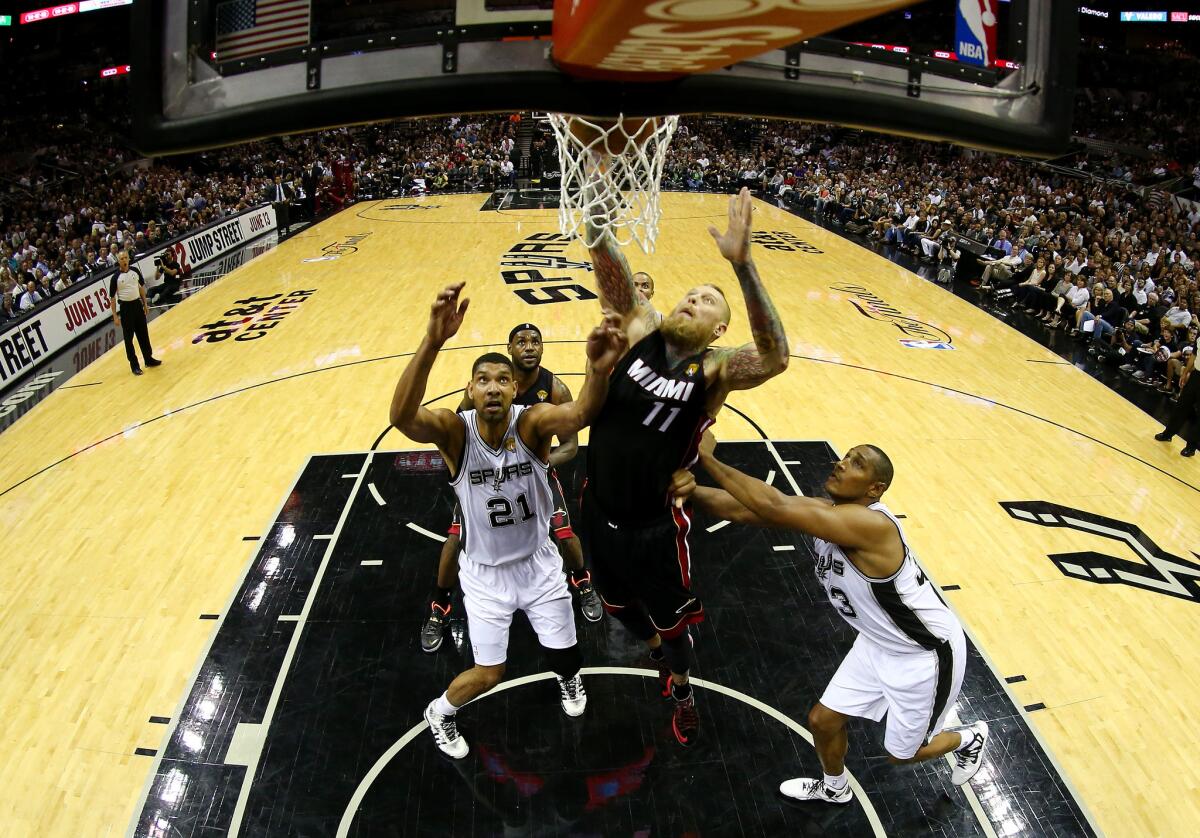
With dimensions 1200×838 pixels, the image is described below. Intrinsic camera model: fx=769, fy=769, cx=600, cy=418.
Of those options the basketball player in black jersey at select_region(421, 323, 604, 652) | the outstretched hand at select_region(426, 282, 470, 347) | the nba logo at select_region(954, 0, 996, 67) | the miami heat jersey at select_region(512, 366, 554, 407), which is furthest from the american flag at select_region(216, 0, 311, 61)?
the nba logo at select_region(954, 0, 996, 67)

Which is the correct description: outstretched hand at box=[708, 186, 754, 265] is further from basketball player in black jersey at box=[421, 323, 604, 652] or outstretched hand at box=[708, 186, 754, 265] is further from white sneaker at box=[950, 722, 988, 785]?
white sneaker at box=[950, 722, 988, 785]

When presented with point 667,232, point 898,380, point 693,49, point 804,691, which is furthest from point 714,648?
point 667,232

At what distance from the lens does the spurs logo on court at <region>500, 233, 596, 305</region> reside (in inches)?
476

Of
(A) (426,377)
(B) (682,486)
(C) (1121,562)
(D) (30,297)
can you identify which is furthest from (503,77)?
(D) (30,297)

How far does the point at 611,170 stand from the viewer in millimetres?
3715

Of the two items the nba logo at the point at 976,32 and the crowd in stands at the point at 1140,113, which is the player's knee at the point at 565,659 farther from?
the crowd in stands at the point at 1140,113

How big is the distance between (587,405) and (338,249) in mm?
14143

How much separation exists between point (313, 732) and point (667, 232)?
48.7 feet

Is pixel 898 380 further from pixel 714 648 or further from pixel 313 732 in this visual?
pixel 313 732

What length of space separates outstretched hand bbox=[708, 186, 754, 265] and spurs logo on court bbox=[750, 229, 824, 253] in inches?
534

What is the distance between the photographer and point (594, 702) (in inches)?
172

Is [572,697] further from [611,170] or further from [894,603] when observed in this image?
[611,170]

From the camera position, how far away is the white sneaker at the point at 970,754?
3799 mm

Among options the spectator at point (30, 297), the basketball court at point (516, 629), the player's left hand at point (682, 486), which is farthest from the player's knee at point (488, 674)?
the spectator at point (30, 297)
